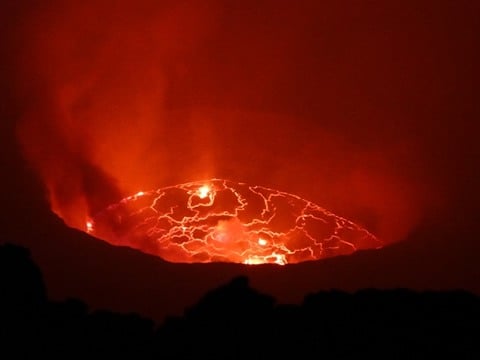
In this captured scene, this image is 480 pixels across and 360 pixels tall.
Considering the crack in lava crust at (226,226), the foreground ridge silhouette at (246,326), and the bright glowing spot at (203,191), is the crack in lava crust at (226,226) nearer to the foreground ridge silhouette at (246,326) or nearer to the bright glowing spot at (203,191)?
the bright glowing spot at (203,191)

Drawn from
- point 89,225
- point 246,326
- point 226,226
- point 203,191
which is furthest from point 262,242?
point 246,326

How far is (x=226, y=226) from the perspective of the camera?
260 centimetres

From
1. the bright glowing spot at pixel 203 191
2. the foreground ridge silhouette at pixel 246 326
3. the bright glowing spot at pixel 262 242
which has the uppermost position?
the bright glowing spot at pixel 203 191

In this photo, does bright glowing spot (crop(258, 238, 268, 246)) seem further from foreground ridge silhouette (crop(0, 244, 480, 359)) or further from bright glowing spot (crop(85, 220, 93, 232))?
foreground ridge silhouette (crop(0, 244, 480, 359))

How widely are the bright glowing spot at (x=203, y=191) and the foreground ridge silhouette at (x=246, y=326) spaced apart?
149cm

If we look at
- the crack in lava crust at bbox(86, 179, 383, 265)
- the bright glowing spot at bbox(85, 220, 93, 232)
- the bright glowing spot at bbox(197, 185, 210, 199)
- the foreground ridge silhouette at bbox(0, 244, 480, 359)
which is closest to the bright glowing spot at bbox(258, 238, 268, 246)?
the crack in lava crust at bbox(86, 179, 383, 265)

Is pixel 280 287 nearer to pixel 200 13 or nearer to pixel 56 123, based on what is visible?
pixel 56 123

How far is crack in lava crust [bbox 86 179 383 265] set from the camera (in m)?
2.46

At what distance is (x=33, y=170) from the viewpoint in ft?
7.36

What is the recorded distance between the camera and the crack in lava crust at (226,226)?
2461 millimetres

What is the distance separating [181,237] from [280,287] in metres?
0.71

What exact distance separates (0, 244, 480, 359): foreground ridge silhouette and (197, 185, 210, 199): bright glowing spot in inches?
58.5

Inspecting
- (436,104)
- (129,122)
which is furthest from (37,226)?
(436,104)

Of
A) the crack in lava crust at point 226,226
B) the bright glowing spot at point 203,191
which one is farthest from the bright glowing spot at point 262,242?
the bright glowing spot at point 203,191
